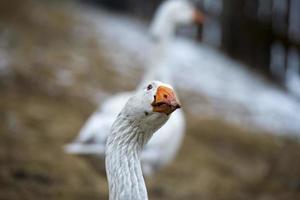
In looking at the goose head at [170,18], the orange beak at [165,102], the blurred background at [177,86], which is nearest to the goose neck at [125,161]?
the orange beak at [165,102]

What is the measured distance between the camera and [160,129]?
17.5 ft

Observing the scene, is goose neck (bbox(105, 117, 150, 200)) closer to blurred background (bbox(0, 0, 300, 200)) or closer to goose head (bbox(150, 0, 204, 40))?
blurred background (bbox(0, 0, 300, 200))

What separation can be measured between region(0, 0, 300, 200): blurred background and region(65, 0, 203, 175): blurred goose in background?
6.6 inches

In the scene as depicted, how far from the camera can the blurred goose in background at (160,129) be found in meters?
5.13

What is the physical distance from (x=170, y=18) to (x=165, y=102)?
396 cm

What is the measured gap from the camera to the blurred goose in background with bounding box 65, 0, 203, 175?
513 cm

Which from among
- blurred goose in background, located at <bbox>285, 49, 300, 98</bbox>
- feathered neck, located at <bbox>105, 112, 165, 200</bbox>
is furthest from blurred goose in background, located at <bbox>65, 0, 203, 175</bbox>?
blurred goose in background, located at <bbox>285, 49, 300, 98</bbox>

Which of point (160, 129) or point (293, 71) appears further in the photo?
point (293, 71)

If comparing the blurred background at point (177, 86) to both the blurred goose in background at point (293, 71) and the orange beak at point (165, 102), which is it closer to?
the blurred goose in background at point (293, 71)

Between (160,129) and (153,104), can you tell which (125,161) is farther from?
(160,129)

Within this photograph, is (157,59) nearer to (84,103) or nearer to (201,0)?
(84,103)

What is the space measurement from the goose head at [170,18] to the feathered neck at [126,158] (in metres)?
3.61

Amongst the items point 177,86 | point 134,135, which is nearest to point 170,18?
point 177,86

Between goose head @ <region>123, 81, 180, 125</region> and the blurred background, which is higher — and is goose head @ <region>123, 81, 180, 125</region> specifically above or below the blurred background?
below
